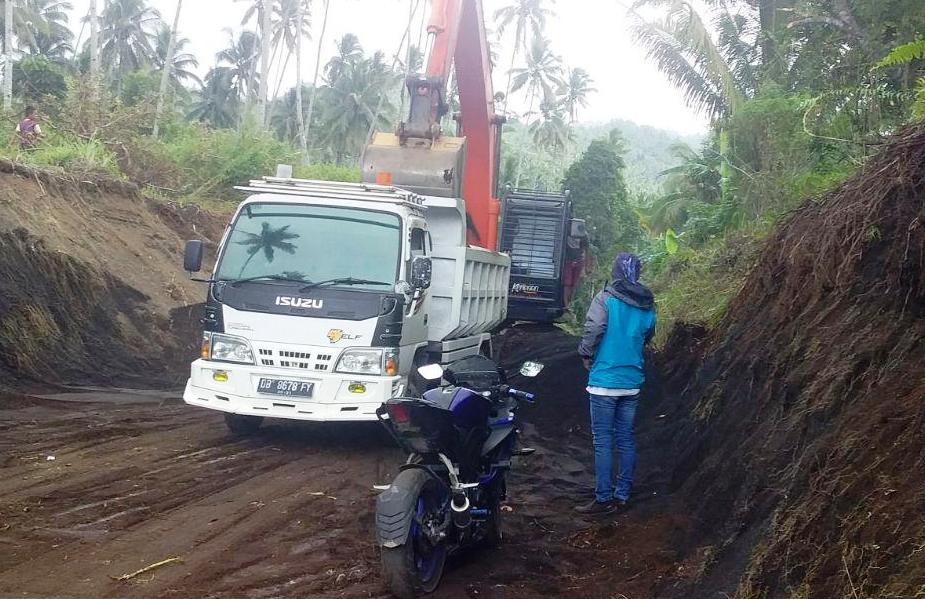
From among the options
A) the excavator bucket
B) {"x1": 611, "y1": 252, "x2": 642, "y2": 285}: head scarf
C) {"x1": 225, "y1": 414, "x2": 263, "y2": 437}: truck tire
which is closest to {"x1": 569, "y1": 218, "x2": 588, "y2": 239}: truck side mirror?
the excavator bucket

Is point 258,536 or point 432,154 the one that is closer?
point 258,536

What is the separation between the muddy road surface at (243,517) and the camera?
533cm

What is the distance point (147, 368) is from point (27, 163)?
507 cm

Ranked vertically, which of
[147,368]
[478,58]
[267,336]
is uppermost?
[478,58]

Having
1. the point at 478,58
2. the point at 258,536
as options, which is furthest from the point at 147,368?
A: the point at 258,536

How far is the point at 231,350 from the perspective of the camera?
29.3 ft

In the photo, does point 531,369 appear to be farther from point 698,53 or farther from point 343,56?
point 343,56

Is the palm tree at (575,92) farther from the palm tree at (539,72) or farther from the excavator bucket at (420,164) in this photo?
the excavator bucket at (420,164)

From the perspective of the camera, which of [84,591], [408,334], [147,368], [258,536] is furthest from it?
[147,368]

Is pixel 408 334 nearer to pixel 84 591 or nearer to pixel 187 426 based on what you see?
pixel 187 426

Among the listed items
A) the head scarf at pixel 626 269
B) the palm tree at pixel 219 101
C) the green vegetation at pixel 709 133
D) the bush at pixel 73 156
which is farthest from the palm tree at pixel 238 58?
the head scarf at pixel 626 269

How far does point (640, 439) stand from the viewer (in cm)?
991

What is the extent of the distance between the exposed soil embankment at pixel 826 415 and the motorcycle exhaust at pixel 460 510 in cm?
137

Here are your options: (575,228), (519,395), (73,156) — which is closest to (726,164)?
(575,228)
